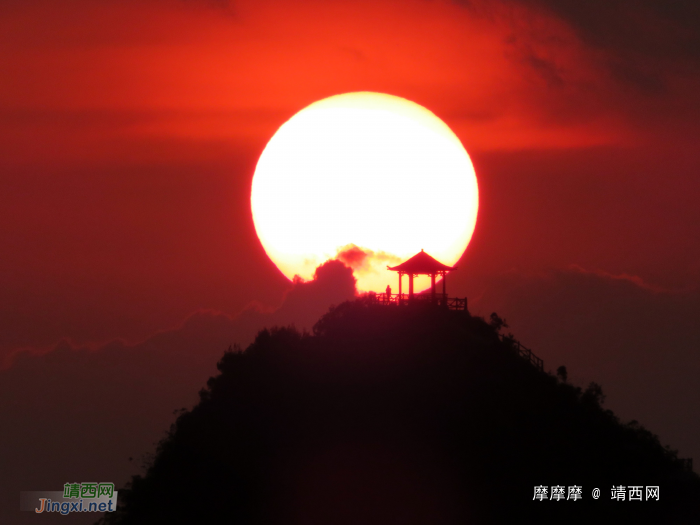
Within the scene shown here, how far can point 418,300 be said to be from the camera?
7231cm

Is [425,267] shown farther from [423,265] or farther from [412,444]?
[412,444]

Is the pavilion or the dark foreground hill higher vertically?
the pavilion

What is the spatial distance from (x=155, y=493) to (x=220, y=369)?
37.4 ft

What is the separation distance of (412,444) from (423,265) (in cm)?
1364

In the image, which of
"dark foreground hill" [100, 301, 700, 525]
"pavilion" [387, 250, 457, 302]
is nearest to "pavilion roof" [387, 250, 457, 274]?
"pavilion" [387, 250, 457, 302]

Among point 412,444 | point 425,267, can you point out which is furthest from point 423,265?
point 412,444

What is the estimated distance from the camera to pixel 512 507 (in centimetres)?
6825

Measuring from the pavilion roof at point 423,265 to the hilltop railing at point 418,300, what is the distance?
6.34 feet

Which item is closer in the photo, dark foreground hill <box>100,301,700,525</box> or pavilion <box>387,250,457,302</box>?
dark foreground hill <box>100,301,700,525</box>

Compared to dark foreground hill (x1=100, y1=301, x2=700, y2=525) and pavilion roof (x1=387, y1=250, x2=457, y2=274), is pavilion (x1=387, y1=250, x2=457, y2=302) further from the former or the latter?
dark foreground hill (x1=100, y1=301, x2=700, y2=525)

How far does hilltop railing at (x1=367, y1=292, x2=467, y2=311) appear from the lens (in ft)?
235

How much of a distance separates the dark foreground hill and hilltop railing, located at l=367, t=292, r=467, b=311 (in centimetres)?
63

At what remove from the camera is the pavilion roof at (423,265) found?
72.2m

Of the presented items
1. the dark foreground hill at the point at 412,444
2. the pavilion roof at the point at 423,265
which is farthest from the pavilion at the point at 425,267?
the dark foreground hill at the point at 412,444
